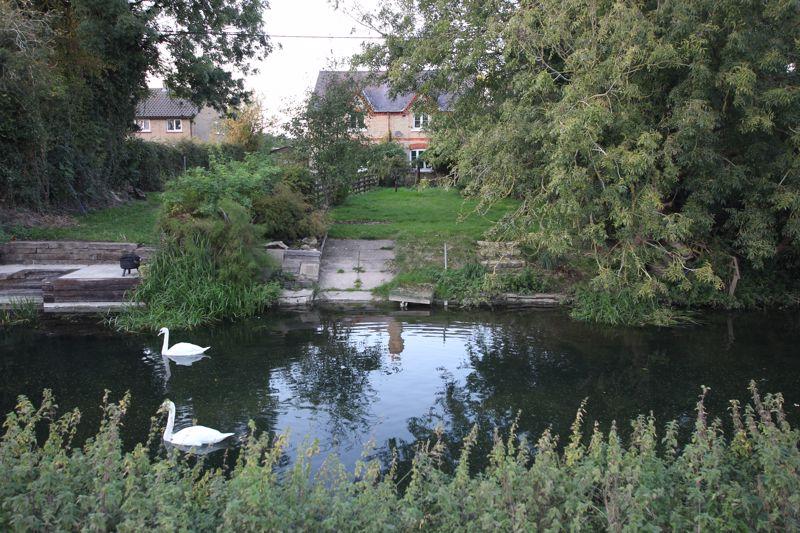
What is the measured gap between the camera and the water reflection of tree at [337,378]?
7.49 m

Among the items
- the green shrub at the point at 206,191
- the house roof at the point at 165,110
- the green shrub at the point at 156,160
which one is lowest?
the green shrub at the point at 206,191

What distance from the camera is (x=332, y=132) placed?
19047 mm


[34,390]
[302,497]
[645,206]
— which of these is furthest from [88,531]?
[645,206]

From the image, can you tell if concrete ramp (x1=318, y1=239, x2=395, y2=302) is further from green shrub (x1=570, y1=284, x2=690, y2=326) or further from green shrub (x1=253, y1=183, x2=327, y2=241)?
green shrub (x1=570, y1=284, x2=690, y2=326)

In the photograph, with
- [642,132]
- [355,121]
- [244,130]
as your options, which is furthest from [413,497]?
[244,130]

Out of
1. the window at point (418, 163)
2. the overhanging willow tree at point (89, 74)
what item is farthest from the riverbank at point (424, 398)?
the window at point (418, 163)

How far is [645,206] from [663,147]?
1357mm

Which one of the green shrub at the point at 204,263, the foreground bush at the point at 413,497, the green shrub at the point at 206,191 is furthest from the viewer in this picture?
the green shrub at the point at 206,191

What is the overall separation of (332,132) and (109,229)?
669 centimetres

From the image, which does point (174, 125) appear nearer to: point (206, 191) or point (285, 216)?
point (285, 216)

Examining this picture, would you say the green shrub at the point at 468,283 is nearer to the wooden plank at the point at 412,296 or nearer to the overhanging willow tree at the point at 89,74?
the wooden plank at the point at 412,296

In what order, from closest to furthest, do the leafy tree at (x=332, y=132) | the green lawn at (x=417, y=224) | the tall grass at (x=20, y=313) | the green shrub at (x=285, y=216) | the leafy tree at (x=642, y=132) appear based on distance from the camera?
the leafy tree at (x=642, y=132)
the tall grass at (x=20, y=313)
the green shrub at (x=285, y=216)
the green lawn at (x=417, y=224)
the leafy tree at (x=332, y=132)

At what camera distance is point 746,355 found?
10.1 metres

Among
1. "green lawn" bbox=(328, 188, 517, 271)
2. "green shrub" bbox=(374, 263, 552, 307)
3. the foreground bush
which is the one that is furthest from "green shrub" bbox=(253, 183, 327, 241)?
the foreground bush
